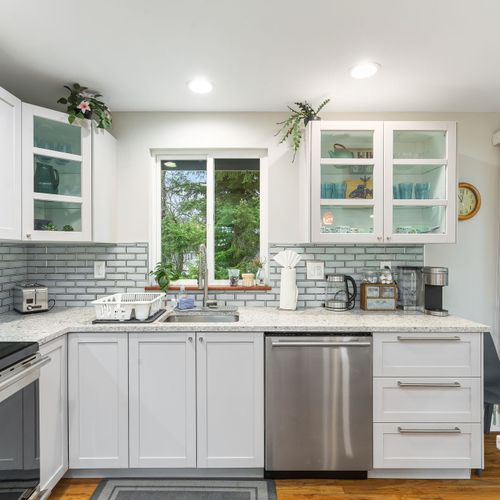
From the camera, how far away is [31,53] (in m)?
1.90

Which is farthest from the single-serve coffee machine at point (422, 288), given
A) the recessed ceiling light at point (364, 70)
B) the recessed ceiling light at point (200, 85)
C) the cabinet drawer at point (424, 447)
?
the recessed ceiling light at point (200, 85)

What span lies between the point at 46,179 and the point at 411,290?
8.58 ft

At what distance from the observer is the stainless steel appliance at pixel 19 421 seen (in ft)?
4.66

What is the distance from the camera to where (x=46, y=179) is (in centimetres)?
222

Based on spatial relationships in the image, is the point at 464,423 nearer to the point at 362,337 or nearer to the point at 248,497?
the point at 362,337

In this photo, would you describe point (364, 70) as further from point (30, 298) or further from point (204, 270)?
point (30, 298)

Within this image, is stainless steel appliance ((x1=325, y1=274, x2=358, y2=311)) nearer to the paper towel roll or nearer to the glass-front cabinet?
the paper towel roll

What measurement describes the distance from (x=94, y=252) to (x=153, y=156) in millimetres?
890

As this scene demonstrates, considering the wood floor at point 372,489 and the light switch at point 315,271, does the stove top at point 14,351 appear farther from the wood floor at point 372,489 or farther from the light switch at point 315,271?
the light switch at point 315,271

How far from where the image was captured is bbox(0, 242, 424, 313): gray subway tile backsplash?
2.68 metres

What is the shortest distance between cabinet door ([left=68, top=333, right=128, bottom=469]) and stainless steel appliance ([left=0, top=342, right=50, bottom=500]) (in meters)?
0.35

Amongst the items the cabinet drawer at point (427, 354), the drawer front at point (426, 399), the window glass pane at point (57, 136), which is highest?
the window glass pane at point (57, 136)

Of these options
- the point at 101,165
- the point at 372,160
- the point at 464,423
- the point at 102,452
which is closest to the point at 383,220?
the point at 372,160

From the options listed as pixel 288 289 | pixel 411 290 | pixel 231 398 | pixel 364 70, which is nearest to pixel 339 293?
pixel 288 289
